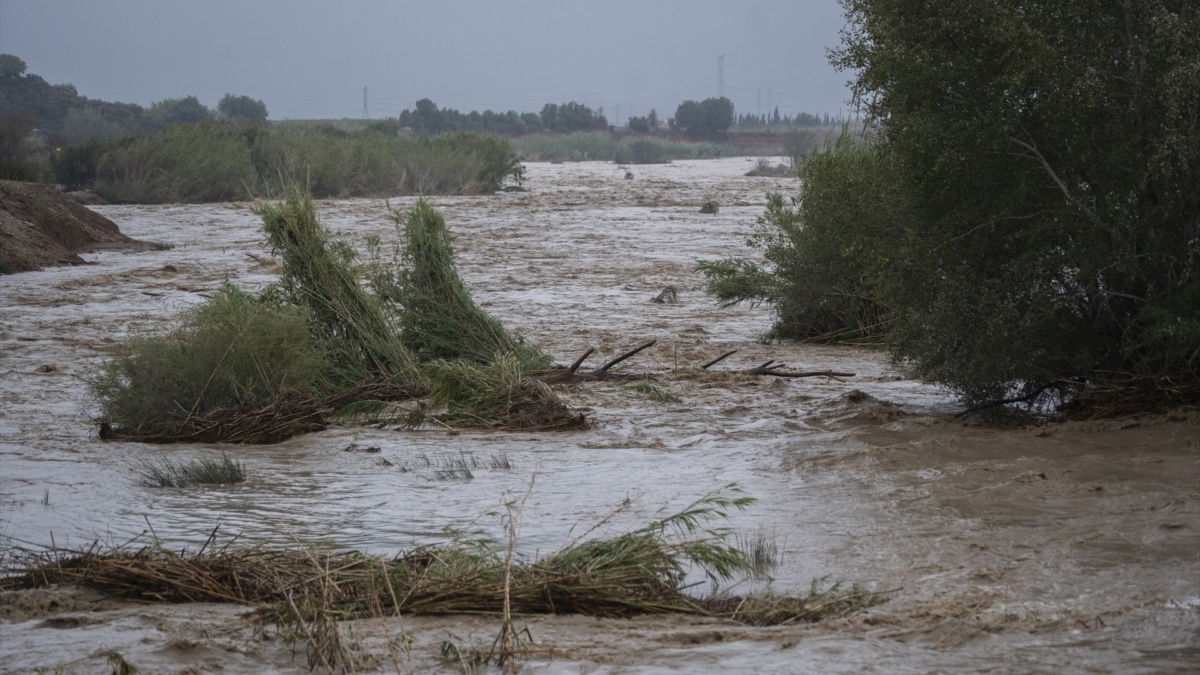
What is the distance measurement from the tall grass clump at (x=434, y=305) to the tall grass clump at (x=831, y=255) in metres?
3.34

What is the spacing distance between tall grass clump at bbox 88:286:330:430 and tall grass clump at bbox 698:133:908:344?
514 cm

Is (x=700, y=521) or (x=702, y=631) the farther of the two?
(x=700, y=521)

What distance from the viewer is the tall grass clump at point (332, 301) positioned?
40.0 feet

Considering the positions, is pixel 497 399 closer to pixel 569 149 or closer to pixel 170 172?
pixel 170 172

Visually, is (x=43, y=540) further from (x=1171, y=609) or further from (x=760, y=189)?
(x=760, y=189)

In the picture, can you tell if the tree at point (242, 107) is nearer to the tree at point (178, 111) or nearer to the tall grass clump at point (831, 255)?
the tree at point (178, 111)

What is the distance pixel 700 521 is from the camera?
24.3ft

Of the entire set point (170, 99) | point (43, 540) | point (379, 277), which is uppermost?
point (170, 99)

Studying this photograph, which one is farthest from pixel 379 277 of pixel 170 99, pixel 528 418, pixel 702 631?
pixel 170 99

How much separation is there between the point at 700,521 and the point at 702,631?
2.22m

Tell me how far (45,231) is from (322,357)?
15.8 meters

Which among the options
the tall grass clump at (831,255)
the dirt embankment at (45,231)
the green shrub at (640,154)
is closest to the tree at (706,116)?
the green shrub at (640,154)

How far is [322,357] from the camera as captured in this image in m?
11.8

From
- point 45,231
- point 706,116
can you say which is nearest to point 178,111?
point 706,116
